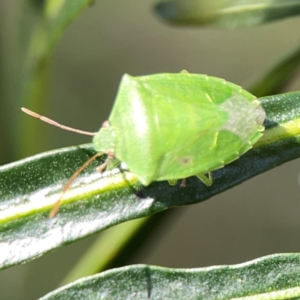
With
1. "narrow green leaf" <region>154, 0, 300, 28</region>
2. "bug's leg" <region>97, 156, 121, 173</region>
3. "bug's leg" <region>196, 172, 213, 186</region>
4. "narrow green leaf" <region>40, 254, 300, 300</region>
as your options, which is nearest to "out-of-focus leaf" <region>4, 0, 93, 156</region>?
"narrow green leaf" <region>154, 0, 300, 28</region>

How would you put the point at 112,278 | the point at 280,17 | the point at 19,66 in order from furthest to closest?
the point at 19,66
the point at 280,17
the point at 112,278

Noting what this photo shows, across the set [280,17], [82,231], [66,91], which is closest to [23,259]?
[82,231]

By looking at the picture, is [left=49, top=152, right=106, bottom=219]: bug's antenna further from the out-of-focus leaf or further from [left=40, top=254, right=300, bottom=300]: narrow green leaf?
the out-of-focus leaf

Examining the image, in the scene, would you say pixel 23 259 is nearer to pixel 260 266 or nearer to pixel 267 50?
pixel 260 266

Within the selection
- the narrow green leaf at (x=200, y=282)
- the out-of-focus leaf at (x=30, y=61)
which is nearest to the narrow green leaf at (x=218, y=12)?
the out-of-focus leaf at (x=30, y=61)

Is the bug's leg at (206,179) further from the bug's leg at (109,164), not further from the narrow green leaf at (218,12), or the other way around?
the narrow green leaf at (218,12)

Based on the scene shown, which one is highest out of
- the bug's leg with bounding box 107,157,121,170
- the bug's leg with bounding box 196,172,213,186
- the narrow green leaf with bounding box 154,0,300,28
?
the narrow green leaf with bounding box 154,0,300,28

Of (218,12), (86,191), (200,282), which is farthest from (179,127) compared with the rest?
(218,12)

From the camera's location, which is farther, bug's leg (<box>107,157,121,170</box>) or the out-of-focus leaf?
the out-of-focus leaf
